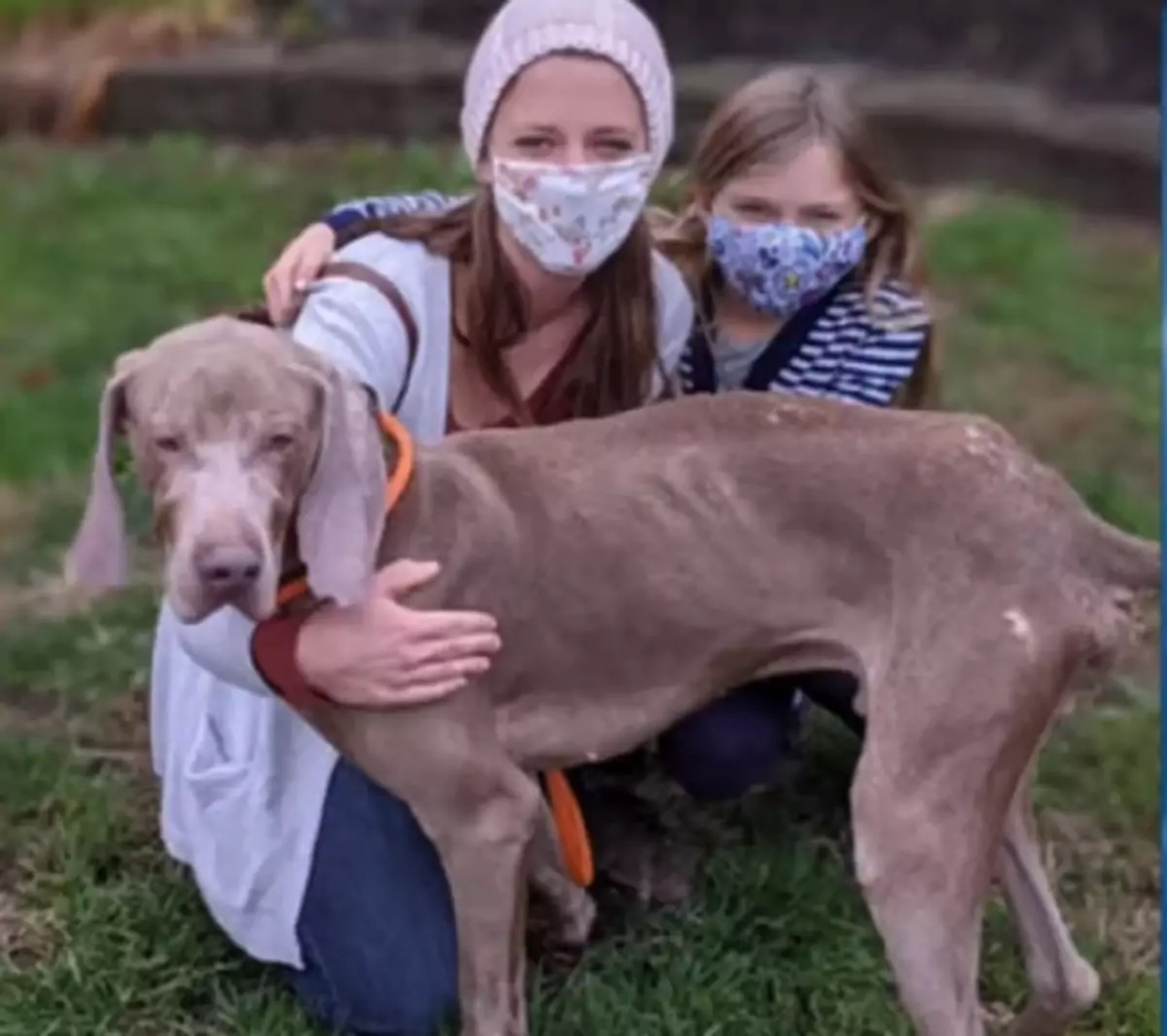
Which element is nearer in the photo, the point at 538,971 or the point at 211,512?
the point at 211,512

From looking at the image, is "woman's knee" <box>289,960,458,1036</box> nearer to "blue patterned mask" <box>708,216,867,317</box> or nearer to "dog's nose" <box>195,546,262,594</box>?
"dog's nose" <box>195,546,262,594</box>

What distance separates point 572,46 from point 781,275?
1.62 ft

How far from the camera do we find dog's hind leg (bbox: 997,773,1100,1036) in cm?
324

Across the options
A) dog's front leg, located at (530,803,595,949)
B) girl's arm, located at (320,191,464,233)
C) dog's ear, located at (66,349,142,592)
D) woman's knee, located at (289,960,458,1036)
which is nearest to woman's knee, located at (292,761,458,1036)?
woman's knee, located at (289,960,458,1036)

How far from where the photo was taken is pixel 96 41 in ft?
28.1

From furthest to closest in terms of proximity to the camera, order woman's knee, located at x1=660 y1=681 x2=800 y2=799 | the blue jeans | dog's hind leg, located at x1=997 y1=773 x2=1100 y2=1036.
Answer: woman's knee, located at x1=660 y1=681 x2=800 y2=799
the blue jeans
dog's hind leg, located at x1=997 y1=773 x2=1100 y2=1036

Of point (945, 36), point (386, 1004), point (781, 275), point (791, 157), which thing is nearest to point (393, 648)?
point (386, 1004)

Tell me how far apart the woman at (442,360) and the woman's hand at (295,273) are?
64 millimetres

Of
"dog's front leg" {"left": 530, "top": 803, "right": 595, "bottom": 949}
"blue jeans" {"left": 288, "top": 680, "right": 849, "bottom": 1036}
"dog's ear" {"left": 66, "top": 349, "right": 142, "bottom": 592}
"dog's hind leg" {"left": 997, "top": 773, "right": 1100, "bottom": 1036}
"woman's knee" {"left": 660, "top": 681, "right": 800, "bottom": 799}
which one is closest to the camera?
"dog's ear" {"left": 66, "top": 349, "right": 142, "bottom": 592}

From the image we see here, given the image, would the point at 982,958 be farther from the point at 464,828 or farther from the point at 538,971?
the point at 464,828

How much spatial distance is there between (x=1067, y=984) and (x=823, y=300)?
1.06 metres

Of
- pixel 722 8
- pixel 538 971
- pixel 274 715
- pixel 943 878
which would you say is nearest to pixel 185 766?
pixel 274 715

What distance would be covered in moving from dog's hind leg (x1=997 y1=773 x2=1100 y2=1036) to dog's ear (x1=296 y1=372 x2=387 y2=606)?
1.02m

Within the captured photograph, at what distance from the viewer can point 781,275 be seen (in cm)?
352
